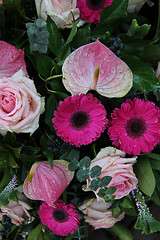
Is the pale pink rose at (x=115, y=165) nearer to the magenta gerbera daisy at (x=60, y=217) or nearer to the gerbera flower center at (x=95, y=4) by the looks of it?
the magenta gerbera daisy at (x=60, y=217)

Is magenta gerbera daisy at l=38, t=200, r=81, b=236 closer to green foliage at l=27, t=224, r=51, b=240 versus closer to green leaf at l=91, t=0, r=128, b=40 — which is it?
green foliage at l=27, t=224, r=51, b=240

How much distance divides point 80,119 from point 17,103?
10 cm

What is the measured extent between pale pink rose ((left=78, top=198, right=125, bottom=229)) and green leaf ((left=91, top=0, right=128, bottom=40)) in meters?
0.32

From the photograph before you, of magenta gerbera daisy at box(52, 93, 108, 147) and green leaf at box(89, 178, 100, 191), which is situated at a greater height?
magenta gerbera daisy at box(52, 93, 108, 147)

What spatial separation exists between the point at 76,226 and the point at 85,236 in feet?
0.23

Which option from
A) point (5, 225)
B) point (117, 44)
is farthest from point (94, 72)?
point (5, 225)

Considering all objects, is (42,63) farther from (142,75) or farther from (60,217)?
(60,217)

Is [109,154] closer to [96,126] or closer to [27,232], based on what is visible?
[96,126]

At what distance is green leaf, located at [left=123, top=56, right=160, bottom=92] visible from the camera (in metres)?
0.48

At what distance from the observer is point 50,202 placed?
514mm

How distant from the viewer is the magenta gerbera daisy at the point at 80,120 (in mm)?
433

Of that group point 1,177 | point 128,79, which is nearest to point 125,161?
point 128,79

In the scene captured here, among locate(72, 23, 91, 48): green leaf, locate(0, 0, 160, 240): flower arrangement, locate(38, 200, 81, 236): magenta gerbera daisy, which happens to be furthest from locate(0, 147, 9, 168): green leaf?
locate(72, 23, 91, 48): green leaf

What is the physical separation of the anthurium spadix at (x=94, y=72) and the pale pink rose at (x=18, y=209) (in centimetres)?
28
